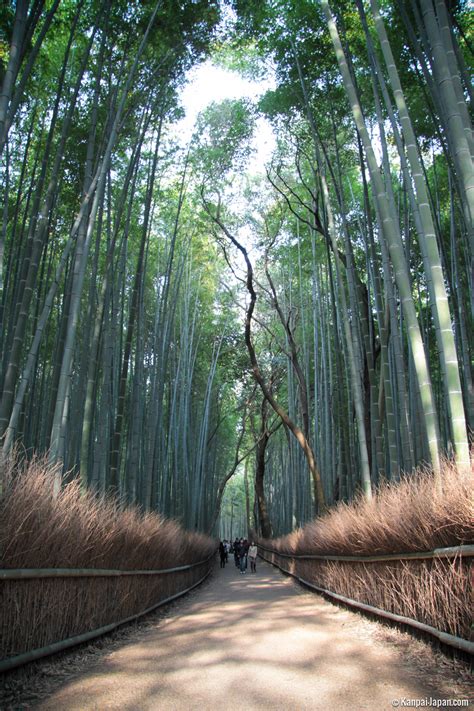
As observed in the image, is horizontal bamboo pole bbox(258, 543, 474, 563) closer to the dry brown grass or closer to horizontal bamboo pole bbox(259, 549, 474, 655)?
the dry brown grass

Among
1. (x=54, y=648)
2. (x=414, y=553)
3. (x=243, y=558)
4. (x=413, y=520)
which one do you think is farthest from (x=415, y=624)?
(x=243, y=558)

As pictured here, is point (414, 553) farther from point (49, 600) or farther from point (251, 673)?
point (49, 600)

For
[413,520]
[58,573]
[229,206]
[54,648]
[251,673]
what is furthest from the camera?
[229,206]

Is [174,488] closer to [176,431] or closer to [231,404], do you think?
[176,431]

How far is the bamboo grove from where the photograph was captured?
341 centimetres

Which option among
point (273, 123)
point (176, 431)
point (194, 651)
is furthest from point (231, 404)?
point (194, 651)

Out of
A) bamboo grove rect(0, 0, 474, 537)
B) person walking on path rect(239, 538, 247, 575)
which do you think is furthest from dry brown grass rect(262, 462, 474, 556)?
person walking on path rect(239, 538, 247, 575)

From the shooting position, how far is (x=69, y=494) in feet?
9.43

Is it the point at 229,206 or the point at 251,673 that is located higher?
the point at 229,206

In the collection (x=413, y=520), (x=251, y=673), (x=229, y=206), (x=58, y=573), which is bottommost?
(x=251, y=673)

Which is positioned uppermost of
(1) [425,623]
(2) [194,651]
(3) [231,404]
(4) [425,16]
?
(3) [231,404]

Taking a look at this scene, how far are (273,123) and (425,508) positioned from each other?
648 cm

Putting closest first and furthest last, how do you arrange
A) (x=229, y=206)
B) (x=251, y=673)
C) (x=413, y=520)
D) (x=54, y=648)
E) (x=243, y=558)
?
(x=251, y=673)
(x=54, y=648)
(x=413, y=520)
(x=229, y=206)
(x=243, y=558)

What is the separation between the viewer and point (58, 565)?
2.63 metres
